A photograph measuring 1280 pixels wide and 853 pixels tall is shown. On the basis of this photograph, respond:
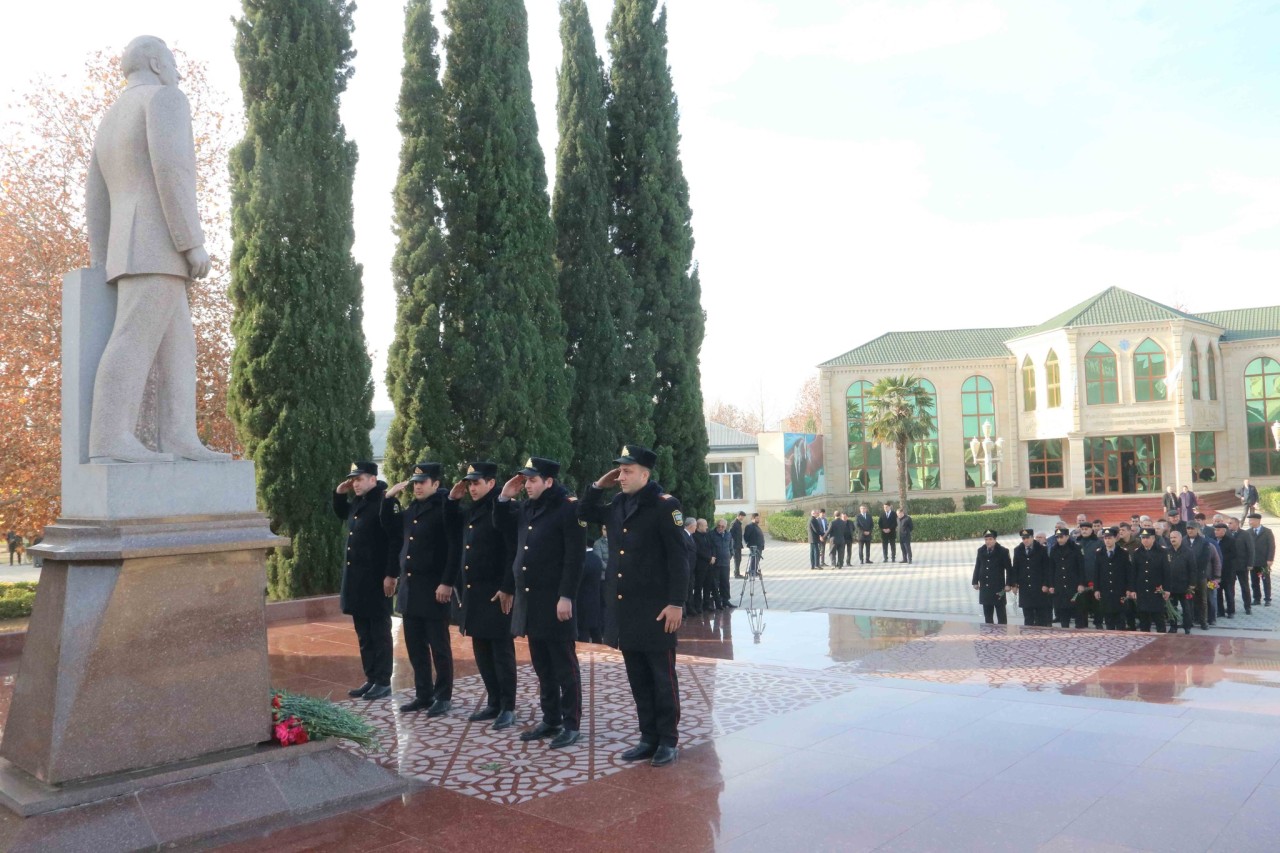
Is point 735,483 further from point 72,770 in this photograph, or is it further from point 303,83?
point 72,770

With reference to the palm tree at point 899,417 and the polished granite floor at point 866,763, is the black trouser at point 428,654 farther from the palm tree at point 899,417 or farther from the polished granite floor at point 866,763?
the palm tree at point 899,417

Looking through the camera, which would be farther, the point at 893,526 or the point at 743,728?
the point at 893,526

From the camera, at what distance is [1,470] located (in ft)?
41.7

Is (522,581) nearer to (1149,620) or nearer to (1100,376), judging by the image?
(1149,620)

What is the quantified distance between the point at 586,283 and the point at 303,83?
500 centimetres

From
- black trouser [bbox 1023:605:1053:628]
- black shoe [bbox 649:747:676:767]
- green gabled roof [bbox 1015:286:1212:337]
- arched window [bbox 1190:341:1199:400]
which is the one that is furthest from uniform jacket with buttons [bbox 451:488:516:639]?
arched window [bbox 1190:341:1199:400]

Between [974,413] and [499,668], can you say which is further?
[974,413]

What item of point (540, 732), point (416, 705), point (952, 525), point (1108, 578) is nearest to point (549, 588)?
point (540, 732)

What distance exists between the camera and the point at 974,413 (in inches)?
1726

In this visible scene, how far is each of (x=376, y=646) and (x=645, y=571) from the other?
2889 millimetres

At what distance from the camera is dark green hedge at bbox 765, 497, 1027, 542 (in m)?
32.1

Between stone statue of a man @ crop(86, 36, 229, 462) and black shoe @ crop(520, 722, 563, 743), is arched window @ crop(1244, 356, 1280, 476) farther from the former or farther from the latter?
stone statue of a man @ crop(86, 36, 229, 462)

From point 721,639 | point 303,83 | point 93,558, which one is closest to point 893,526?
point 721,639

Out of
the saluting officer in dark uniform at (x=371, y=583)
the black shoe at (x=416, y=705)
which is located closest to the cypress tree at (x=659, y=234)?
the saluting officer in dark uniform at (x=371, y=583)
